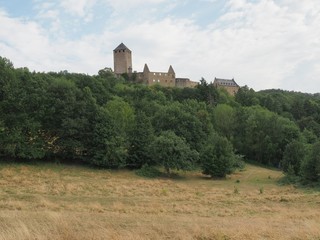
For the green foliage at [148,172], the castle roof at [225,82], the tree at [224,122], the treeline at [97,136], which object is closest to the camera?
the treeline at [97,136]

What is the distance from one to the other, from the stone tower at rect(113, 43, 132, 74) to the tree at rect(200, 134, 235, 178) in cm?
9024

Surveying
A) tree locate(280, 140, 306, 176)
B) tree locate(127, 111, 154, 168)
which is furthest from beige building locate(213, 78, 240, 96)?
tree locate(127, 111, 154, 168)

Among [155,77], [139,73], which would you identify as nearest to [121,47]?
[139,73]

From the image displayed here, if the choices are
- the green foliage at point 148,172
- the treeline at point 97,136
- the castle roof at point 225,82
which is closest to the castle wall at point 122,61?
the castle roof at point 225,82

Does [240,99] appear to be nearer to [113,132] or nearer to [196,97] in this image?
[196,97]

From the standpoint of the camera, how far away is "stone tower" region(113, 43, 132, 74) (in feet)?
444

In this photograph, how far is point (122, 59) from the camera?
136125mm

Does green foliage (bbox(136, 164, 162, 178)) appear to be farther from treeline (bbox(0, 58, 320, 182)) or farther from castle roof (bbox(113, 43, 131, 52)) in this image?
castle roof (bbox(113, 43, 131, 52))

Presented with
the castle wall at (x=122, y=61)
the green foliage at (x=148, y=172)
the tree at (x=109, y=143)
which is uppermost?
the castle wall at (x=122, y=61)

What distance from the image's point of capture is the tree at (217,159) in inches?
1897

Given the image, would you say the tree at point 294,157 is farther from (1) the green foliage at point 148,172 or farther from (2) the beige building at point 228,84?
(2) the beige building at point 228,84

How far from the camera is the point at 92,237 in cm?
843

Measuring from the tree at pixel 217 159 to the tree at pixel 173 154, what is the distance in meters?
1.82

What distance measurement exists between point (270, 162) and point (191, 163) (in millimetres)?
27736
